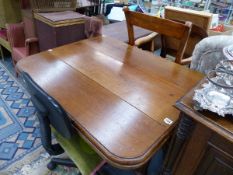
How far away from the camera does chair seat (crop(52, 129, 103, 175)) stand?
0.91 m

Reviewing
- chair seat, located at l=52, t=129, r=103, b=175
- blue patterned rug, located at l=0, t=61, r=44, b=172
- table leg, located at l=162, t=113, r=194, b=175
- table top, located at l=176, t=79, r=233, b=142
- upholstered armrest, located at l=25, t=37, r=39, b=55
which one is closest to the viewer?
table top, located at l=176, t=79, r=233, b=142

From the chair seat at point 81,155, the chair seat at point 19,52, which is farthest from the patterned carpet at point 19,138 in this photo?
the chair seat at point 81,155

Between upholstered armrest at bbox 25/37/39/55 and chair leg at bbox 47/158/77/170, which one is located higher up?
upholstered armrest at bbox 25/37/39/55

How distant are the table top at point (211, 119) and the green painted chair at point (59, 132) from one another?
0.44 m

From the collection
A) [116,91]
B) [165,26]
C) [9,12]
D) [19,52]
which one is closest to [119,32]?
[165,26]

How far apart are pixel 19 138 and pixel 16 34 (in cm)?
115

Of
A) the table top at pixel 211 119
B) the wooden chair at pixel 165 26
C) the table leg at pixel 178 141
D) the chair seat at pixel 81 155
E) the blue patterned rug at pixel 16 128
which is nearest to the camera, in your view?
the table top at pixel 211 119

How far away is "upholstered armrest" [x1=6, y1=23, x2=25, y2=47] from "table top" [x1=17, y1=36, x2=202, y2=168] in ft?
3.68

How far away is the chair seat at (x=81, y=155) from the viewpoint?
908 mm

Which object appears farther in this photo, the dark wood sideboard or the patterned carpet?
the patterned carpet

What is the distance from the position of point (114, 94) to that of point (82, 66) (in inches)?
12.3

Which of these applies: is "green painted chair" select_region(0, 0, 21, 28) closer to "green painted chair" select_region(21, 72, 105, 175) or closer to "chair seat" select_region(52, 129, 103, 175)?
"green painted chair" select_region(21, 72, 105, 175)

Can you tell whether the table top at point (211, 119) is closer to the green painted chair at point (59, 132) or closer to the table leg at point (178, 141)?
the table leg at point (178, 141)

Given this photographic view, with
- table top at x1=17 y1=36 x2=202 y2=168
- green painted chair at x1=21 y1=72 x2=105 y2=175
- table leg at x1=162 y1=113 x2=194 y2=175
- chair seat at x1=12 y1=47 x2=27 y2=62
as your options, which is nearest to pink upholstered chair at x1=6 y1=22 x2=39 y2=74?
chair seat at x1=12 y1=47 x2=27 y2=62
